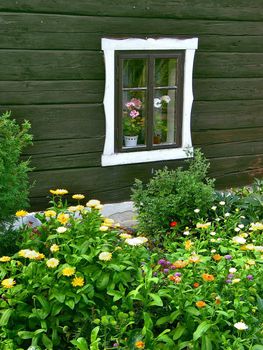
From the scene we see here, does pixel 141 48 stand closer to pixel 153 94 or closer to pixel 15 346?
pixel 153 94

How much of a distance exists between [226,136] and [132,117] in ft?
3.74

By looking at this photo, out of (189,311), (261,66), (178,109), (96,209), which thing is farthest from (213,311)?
(261,66)

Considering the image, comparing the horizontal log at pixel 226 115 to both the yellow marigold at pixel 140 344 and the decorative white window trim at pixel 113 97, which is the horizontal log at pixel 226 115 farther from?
the yellow marigold at pixel 140 344

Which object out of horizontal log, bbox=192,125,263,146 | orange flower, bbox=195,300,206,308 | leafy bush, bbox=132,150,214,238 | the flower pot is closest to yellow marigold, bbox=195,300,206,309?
orange flower, bbox=195,300,206,308

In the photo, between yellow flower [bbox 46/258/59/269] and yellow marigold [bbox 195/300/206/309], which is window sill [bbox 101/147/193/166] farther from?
yellow marigold [bbox 195/300/206/309]

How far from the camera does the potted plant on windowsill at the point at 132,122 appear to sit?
548 cm

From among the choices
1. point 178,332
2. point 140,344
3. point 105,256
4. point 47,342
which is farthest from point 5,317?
point 178,332

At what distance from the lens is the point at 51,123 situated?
5.05 metres

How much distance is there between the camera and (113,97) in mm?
5266

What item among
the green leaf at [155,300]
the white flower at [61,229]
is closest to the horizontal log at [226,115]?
the white flower at [61,229]

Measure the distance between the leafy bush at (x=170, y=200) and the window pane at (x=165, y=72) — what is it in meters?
0.96

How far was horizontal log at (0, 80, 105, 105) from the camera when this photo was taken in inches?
190

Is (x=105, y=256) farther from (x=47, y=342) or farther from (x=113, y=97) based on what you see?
(x=113, y=97)

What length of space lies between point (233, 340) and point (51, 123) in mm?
2841
